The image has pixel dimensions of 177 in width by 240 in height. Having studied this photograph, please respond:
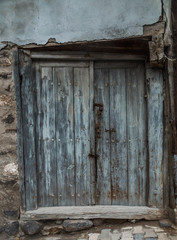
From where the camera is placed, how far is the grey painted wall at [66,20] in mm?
2705

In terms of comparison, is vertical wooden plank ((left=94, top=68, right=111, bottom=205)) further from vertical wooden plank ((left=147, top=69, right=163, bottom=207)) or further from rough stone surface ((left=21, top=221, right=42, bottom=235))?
rough stone surface ((left=21, top=221, right=42, bottom=235))

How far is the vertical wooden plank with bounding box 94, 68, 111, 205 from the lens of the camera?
2986 mm

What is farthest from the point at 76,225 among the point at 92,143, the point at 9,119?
the point at 9,119

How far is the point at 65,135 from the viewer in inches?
118

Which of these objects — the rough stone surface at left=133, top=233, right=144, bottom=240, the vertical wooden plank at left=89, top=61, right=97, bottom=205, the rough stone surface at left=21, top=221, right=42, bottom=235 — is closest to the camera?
the rough stone surface at left=133, top=233, right=144, bottom=240

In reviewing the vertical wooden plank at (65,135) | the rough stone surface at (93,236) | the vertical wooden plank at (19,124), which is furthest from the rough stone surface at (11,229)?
the rough stone surface at (93,236)

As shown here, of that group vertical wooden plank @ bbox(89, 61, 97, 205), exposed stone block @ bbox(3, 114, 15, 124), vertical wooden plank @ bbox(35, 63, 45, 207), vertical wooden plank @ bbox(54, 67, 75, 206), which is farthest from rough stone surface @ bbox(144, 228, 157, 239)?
exposed stone block @ bbox(3, 114, 15, 124)

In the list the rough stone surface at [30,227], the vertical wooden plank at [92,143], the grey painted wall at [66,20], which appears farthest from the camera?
the vertical wooden plank at [92,143]

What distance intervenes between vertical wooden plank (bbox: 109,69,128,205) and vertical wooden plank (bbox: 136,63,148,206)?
164 millimetres

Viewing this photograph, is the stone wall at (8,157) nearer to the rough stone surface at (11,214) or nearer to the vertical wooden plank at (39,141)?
the rough stone surface at (11,214)

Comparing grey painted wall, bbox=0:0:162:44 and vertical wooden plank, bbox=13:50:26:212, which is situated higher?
grey painted wall, bbox=0:0:162:44

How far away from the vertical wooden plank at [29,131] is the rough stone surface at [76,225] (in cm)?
43

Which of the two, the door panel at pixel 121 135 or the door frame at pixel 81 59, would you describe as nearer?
the door frame at pixel 81 59

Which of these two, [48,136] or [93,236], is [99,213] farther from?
[48,136]
